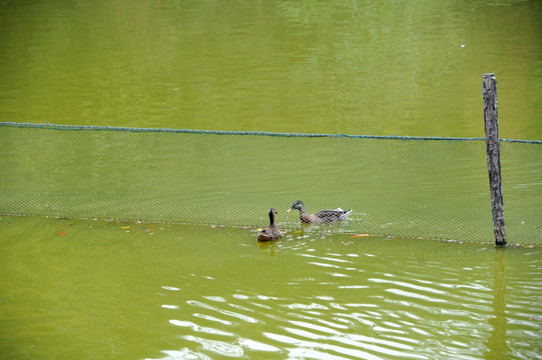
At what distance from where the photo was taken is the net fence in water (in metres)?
9.21

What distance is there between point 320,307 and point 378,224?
8.08ft

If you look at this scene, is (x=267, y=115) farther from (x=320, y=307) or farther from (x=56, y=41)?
(x=56, y=41)

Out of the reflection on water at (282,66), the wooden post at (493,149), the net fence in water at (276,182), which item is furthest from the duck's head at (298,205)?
the reflection on water at (282,66)

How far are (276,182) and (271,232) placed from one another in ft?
6.97

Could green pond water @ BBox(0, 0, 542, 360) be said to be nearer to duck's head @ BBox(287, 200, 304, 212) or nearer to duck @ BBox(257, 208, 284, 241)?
duck @ BBox(257, 208, 284, 241)

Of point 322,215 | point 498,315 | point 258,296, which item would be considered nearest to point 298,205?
point 322,215

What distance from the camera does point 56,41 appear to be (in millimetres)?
25750

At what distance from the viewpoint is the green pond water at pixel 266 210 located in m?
6.48

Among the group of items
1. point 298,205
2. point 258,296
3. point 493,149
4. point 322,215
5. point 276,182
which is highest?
point 493,149

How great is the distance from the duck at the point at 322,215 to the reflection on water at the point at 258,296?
0.90ft

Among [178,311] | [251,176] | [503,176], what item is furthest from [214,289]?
[503,176]

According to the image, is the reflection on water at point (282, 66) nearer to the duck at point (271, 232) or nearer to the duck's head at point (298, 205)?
the duck's head at point (298, 205)

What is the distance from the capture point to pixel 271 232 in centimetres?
872

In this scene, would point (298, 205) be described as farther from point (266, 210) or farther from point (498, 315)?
point (498, 315)
